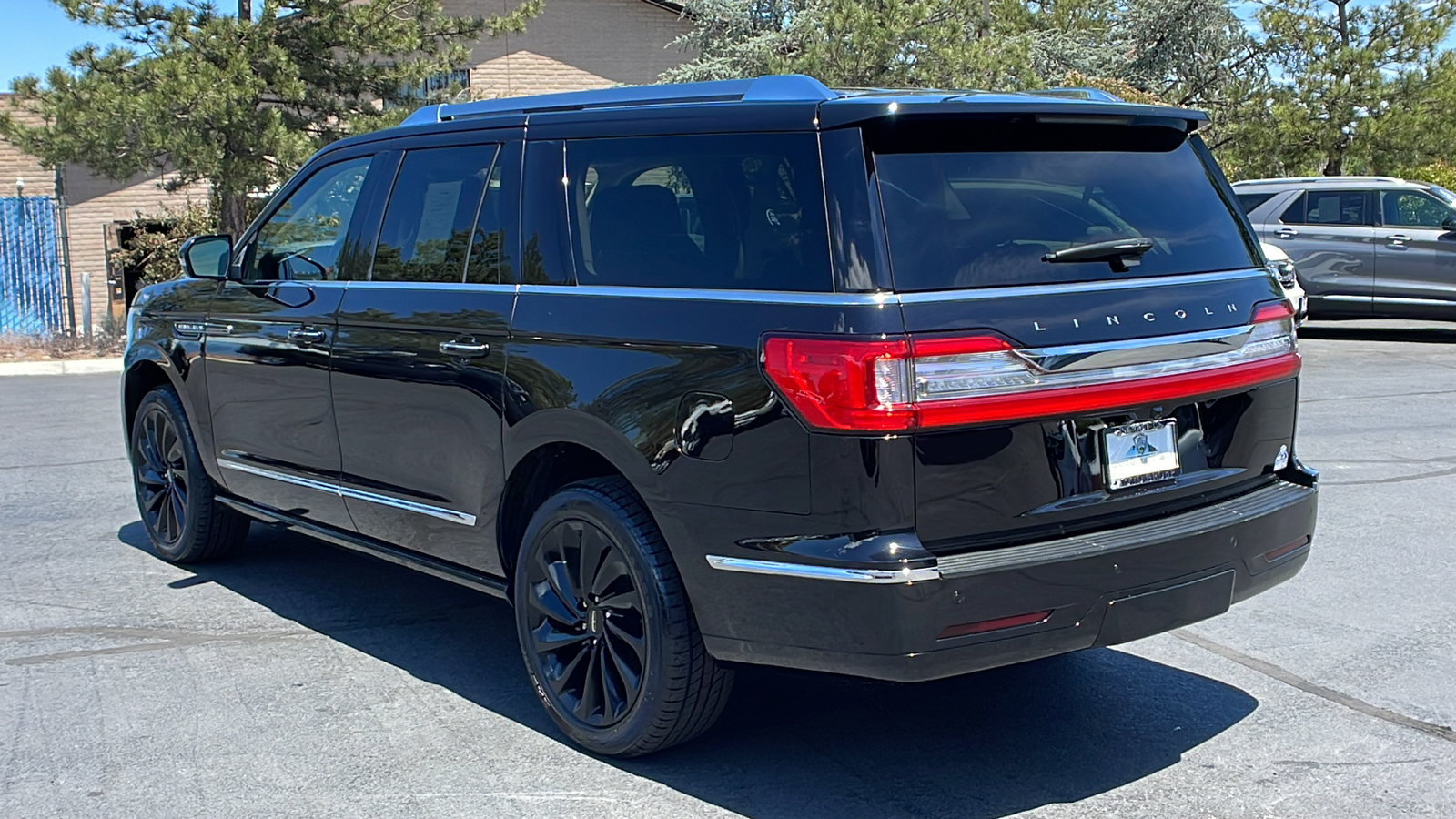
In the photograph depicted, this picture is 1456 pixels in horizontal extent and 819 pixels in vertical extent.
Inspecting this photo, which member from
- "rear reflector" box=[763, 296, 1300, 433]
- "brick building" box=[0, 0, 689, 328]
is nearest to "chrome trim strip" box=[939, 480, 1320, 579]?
"rear reflector" box=[763, 296, 1300, 433]

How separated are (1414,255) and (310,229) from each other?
14467 millimetres

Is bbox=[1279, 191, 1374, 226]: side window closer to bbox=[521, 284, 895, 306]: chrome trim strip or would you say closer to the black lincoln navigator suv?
the black lincoln navigator suv

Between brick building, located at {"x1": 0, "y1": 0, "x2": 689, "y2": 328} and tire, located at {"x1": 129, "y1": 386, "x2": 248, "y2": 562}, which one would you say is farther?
brick building, located at {"x1": 0, "y1": 0, "x2": 689, "y2": 328}

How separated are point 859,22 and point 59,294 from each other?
1225 centimetres

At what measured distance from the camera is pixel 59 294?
66.7 feet

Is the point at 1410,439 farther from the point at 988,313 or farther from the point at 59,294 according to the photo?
the point at 59,294

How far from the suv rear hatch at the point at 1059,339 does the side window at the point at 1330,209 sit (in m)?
14.0

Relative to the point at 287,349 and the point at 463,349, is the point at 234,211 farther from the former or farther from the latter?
the point at 463,349

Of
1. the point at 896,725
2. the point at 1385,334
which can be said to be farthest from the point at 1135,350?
the point at 1385,334

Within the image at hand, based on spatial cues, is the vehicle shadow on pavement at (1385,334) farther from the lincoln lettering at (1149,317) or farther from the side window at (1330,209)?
the lincoln lettering at (1149,317)

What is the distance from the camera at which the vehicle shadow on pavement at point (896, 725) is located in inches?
157

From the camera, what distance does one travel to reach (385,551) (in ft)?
17.0

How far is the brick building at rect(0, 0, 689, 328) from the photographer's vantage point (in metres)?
23.2

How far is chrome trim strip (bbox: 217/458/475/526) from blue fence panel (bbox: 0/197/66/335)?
52.7 ft
